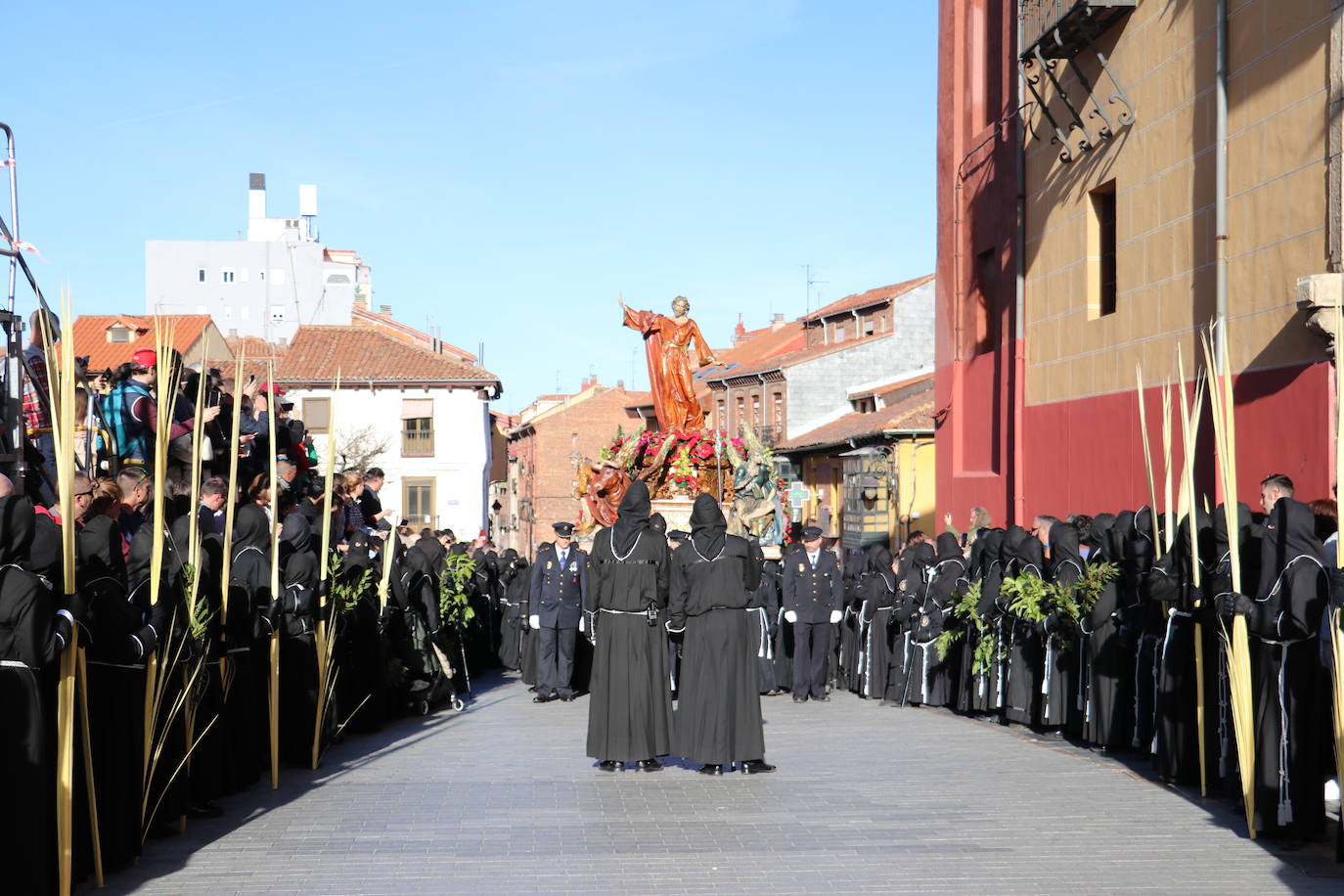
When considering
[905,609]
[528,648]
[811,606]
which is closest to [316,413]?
[528,648]

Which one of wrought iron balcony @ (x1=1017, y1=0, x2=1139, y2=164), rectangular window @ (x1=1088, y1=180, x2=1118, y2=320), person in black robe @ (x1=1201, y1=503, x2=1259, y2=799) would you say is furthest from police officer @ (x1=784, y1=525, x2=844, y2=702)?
person in black robe @ (x1=1201, y1=503, x2=1259, y2=799)

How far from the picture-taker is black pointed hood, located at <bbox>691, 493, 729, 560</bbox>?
1187 centimetres

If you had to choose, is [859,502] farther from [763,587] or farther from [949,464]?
[763,587]

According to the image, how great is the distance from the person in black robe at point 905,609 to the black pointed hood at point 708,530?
189 inches

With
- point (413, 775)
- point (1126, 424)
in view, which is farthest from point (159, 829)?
point (1126, 424)

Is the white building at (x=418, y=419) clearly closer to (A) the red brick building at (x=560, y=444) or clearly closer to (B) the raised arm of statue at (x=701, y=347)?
(A) the red brick building at (x=560, y=444)

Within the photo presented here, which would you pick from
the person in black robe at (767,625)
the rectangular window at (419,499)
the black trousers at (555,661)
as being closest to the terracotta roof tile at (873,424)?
the rectangular window at (419,499)

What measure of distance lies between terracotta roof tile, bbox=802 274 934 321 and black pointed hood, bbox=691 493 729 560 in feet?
140

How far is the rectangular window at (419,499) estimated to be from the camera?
58.8 meters

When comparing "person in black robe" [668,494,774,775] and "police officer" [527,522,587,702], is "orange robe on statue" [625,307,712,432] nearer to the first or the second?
"police officer" [527,522,587,702]

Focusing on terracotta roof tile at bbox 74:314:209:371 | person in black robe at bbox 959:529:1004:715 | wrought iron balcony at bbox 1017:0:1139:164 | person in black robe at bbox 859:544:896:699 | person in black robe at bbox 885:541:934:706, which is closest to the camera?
person in black robe at bbox 959:529:1004:715

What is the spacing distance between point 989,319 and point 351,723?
1290cm

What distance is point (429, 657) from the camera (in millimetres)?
15656

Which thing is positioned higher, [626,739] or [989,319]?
[989,319]
